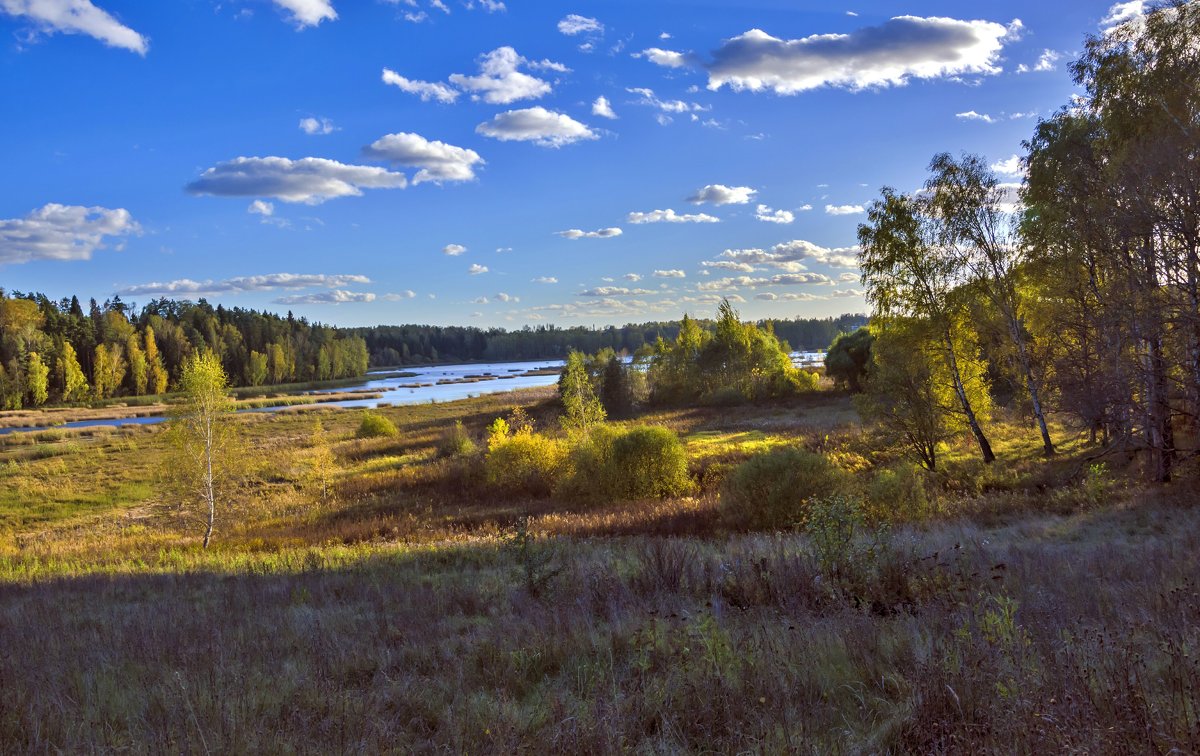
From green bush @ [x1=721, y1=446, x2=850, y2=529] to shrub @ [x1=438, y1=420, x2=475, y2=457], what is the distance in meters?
21.5

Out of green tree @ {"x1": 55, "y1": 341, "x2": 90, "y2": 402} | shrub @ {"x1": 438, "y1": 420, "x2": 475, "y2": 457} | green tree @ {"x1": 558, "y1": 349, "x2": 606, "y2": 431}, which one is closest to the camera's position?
shrub @ {"x1": 438, "y1": 420, "x2": 475, "y2": 457}

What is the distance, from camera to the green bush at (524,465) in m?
28.5

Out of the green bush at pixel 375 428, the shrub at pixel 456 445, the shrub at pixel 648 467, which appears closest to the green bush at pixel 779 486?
the shrub at pixel 648 467

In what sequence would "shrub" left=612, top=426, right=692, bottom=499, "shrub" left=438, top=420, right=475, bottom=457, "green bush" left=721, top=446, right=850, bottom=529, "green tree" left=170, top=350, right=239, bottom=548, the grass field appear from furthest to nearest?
"shrub" left=438, top=420, right=475, bottom=457 < "shrub" left=612, top=426, right=692, bottom=499 < "green tree" left=170, top=350, right=239, bottom=548 < "green bush" left=721, top=446, right=850, bottom=529 < the grass field

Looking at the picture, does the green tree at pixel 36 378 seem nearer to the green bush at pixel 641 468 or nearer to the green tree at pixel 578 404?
the green tree at pixel 578 404

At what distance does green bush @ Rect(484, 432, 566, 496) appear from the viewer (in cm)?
2847

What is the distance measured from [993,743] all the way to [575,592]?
5.90 metres

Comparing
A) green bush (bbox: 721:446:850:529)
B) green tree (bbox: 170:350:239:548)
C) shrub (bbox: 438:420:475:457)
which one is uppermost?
green tree (bbox: 170:350:239:548)

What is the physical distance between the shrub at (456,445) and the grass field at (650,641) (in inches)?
835

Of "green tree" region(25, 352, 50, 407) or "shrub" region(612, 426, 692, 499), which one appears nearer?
"shrub" region(612, 426, 692, 499)

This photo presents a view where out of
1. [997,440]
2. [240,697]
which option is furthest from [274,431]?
[240,697]

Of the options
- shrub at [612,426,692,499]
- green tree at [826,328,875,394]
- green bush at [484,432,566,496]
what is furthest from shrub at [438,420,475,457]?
green tree at [826,328,875,394]

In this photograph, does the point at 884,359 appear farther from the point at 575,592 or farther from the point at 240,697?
the point at 240,697

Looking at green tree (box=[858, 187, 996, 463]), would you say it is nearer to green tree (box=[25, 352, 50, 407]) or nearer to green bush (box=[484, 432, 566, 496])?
green bush (box=[484, 432, 566, 496])
